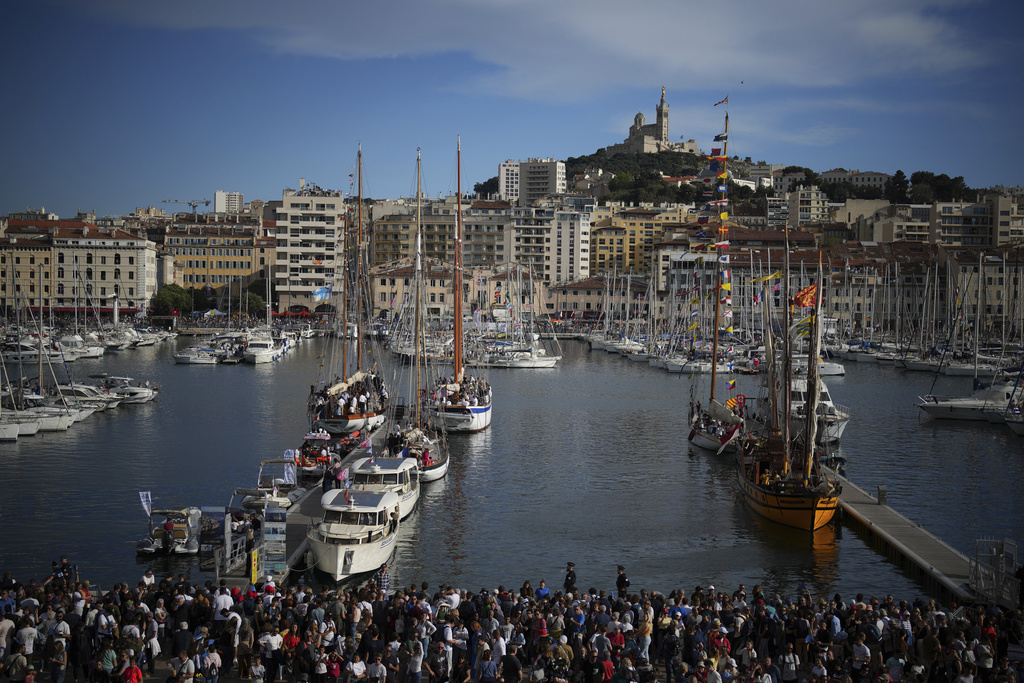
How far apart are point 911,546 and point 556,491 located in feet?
37.6

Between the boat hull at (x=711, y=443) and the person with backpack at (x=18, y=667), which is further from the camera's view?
the boat hull at (x=711, y=443)

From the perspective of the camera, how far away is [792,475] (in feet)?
86.1

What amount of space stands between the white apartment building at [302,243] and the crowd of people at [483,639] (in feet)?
362

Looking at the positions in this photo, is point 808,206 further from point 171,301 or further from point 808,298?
point 808,298

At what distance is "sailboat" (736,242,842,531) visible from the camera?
24.3 metres

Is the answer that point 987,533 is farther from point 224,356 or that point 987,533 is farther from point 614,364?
point 224,356

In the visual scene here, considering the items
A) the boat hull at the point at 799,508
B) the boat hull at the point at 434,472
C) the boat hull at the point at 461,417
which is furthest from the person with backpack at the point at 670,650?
the boat hull at the point at 461,417

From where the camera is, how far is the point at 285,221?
12456cm

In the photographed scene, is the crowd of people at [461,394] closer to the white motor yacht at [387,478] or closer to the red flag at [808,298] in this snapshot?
the white motor yacht at [387,478]

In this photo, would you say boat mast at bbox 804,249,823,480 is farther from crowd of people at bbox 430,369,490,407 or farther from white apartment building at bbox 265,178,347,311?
white apartment building at bbox 265,178,347,311

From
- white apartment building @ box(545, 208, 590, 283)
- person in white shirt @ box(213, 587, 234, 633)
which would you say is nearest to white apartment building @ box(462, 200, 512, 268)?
white apartment building @ box(545, 208, 590, 283)

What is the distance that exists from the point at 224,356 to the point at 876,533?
2475 inches

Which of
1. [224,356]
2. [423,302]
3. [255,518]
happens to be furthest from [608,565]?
[224,356]

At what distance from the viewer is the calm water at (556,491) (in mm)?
21913
